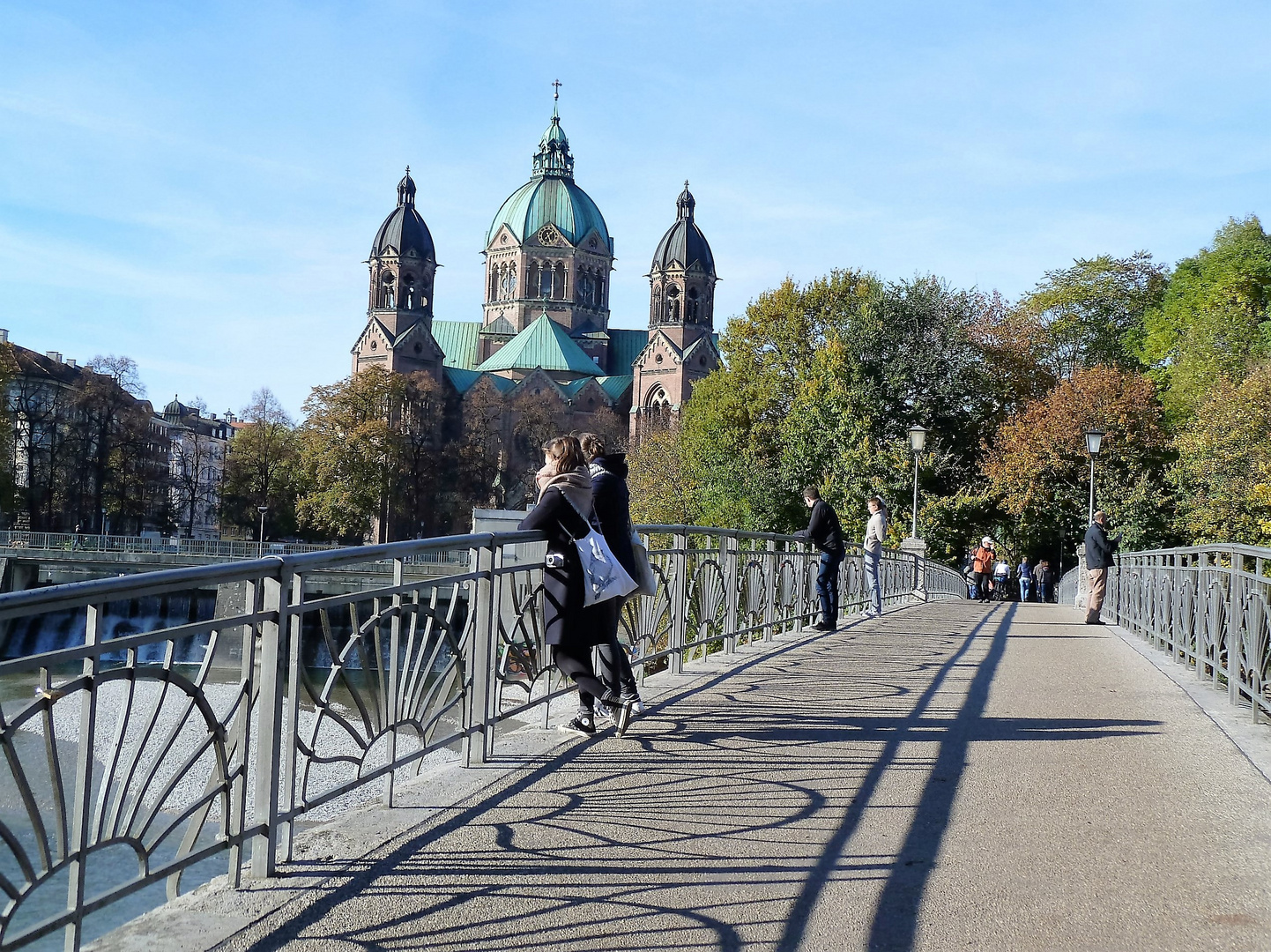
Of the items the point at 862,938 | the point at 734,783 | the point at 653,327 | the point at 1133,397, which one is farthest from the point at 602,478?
the point at 653,327

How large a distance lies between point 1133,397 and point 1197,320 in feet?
41.4

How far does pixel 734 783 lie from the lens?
558 cm

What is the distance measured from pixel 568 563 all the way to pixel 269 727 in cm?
257

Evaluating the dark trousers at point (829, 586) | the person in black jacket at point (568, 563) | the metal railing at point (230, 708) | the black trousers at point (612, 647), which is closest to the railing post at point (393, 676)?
the metal railing at point (230, 708)

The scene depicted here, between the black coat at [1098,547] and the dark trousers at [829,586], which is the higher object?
the black coat at [1098,547]

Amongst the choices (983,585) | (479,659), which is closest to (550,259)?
(983,585)

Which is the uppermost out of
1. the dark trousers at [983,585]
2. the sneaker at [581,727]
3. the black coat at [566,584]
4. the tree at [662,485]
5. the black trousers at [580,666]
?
the tree at [662,485]

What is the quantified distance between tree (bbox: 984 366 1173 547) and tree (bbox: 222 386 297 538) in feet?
152

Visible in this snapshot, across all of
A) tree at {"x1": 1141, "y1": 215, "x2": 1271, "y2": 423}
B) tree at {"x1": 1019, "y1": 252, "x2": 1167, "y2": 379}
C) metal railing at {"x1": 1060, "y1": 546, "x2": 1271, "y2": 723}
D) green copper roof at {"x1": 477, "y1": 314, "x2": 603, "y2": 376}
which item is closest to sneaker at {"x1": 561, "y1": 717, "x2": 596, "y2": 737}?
metal railing at {"x1": 1060, "y1": 546, "x2": 1271, "y2": 723}

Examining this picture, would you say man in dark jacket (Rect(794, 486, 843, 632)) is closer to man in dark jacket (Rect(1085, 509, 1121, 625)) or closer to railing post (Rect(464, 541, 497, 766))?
man in dark jacket (Rect(1085, 509, 1121, 625))

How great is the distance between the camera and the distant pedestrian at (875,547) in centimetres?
1684

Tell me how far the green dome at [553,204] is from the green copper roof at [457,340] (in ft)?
28.9

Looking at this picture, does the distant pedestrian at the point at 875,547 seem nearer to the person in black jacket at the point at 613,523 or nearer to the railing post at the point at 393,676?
the person in black jacket at the point at 613,523

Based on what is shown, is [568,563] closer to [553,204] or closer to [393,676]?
[393,676]
